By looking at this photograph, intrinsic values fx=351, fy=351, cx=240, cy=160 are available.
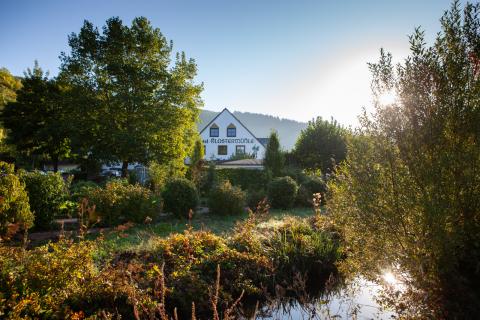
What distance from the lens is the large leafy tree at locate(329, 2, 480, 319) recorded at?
13.0 feet

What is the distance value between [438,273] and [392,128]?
1778mm

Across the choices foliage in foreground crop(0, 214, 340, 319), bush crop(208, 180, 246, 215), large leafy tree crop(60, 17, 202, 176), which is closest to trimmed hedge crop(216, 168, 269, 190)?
large leafy tree crop(60, 17, 202, 176)

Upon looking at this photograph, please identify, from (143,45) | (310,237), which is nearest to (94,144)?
(143,45)

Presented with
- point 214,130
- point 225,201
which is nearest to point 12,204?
point 225,201

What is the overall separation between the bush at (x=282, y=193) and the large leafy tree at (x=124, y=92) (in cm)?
784

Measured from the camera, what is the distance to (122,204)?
1134 cm

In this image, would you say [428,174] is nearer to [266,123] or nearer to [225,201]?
[225,201]

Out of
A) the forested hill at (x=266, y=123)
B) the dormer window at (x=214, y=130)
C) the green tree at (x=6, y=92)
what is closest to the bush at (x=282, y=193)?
the green tree at (x=6, y=92)

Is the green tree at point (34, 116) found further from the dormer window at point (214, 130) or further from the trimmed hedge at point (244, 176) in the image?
the dormer window at point (214, 130)

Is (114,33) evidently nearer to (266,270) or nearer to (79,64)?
(79,64)

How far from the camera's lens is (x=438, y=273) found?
13.4 ft

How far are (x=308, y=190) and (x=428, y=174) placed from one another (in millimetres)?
14186

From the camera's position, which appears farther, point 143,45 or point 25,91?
point 25,91

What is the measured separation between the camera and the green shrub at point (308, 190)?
17.7 meters
